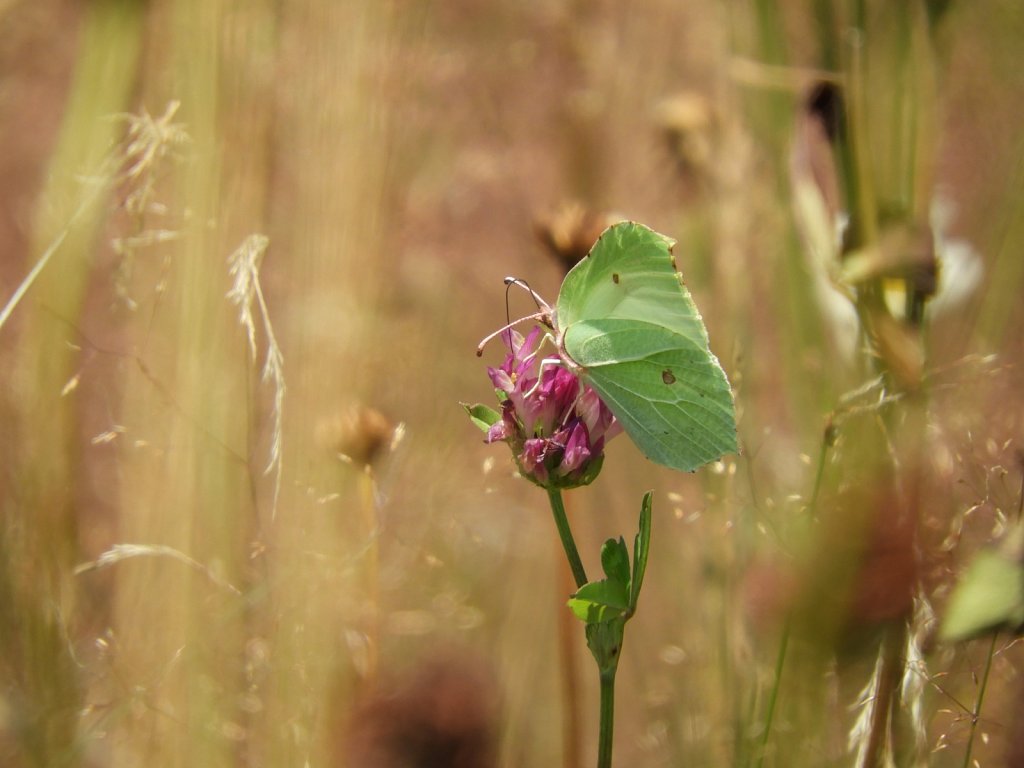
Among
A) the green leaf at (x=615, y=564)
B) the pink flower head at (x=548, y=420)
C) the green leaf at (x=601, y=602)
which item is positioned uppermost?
the pink flower head at (x=548, y=420)

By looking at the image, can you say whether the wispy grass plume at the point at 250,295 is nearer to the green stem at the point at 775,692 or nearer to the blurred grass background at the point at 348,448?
the blurred grass background at the point at 348,448

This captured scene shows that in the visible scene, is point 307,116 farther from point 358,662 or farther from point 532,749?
point 532,749

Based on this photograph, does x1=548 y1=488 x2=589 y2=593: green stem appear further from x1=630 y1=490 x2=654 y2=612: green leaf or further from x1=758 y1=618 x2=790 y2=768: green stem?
x1=758 y1=618 x2=790 y2=768: green stem

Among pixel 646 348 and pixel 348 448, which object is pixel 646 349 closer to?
pixel 646 348

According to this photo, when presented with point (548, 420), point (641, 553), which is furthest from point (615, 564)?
point (548, 420)

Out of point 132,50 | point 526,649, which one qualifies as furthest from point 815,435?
point 132,50

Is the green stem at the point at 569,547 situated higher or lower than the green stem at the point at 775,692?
higher

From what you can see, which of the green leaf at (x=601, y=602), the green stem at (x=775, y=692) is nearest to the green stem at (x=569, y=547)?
the green leaf at (x=601, y=602)

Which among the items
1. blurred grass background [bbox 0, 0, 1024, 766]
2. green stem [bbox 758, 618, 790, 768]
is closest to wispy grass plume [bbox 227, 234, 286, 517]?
blurred grass background [bbox 0, 0, 1024, 766]
